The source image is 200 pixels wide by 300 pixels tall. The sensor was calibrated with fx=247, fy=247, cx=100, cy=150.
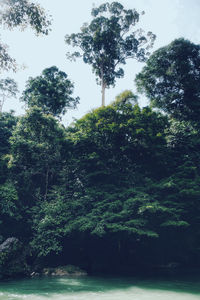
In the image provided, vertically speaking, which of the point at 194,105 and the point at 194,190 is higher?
the point at 194,105

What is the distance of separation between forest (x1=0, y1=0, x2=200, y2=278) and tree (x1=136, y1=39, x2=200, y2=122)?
12.7 ft

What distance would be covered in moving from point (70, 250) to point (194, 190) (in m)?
8.58

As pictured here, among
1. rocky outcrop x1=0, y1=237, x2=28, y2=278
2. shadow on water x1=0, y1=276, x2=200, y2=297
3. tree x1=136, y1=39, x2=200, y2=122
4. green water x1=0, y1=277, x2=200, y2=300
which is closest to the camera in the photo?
green water x1=0, y1=277, x2=200, y2=300

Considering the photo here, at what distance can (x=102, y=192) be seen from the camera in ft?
47.2

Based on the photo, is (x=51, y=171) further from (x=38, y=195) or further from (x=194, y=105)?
(x=194, y=105)

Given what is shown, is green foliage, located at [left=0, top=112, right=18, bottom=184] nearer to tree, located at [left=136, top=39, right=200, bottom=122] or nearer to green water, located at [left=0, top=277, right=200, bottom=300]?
green water, located at [left=0, top=277, right=200, bottom=300]

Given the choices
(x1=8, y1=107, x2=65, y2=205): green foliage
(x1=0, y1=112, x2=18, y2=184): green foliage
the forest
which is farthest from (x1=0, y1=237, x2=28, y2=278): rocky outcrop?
(x1=0, y1=112, x2=18, y2=184): green foliage

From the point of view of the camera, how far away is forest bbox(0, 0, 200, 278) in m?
13.4

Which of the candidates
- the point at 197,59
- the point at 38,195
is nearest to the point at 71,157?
the point at 38,195

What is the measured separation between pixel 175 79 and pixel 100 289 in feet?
59.4

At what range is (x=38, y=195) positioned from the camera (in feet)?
52.1

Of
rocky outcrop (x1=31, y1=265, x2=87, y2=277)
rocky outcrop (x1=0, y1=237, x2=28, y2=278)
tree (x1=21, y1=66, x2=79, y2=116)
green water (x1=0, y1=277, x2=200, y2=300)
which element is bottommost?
green water (x1=0, y1=277, x2=200, y2=300)

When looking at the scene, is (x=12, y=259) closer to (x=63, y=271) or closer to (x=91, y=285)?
(x=63, y=271)

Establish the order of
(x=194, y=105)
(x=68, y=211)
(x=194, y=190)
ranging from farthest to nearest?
(x=194, y=105) < (x=68, y=211) < (x=194, y=190)
